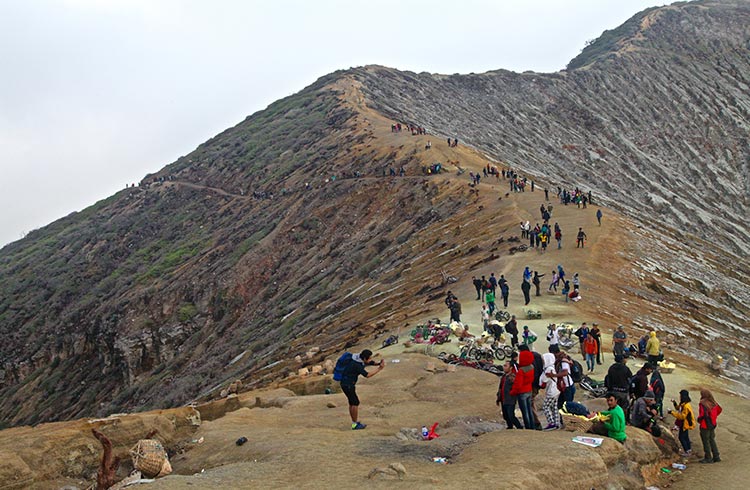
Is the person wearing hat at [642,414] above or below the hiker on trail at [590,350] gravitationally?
above

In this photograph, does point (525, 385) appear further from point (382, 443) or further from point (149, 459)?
point (149, 459)

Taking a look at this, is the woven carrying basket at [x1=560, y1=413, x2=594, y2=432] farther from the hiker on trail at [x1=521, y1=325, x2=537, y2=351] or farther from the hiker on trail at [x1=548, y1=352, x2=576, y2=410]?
the hiker on trail at [x1=521, y1=325, x2=537, y2=351]

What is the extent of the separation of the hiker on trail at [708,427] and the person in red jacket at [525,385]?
3129 millimetres

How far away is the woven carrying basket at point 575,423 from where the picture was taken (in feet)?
36.6

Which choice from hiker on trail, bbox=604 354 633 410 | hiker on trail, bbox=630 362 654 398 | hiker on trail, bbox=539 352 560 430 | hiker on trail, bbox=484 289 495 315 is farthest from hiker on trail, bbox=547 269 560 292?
hiker on trail, bbox=539 352 560 430

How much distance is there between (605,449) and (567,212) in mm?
32644

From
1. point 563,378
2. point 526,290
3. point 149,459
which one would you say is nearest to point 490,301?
point 526,290

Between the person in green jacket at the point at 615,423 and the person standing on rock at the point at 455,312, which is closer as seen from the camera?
the person in green jacket at the point at 615,423

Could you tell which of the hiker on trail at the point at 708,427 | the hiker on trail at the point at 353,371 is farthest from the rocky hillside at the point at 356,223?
the hiker on trail at the point at 353,371

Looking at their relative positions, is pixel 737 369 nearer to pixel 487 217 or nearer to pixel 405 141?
pixel 487 217

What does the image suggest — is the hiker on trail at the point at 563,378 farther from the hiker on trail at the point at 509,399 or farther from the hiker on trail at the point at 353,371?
the hiker on trail at the point at 353,371

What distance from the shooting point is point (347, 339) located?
2650 centimetres

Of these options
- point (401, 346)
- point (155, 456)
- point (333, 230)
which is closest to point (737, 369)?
point (401, 346)

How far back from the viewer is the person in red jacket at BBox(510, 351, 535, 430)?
36.5ft
